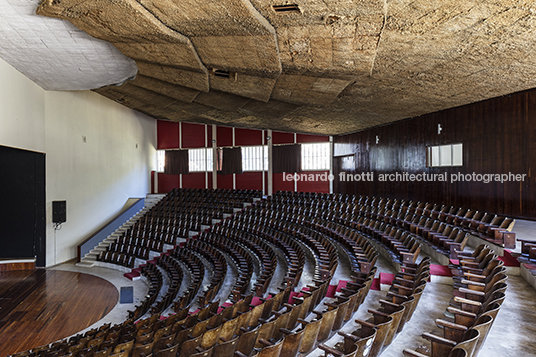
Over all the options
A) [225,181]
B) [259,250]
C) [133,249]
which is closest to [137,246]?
[133,249]

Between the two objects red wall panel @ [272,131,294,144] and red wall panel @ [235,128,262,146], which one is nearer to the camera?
red wall panel @ [272,131,294,144]

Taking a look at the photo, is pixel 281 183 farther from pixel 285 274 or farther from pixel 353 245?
pixel 353 245

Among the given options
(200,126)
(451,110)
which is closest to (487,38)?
(451,110)

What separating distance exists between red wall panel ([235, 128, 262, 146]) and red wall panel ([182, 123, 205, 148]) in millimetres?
1485

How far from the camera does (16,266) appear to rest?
325 inches

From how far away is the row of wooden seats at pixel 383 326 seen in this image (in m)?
2.12

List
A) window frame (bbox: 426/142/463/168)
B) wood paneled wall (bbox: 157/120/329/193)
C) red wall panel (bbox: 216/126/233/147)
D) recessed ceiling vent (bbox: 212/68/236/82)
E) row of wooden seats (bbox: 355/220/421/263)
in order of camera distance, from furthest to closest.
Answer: red wall panel (bbox: 216/126/233/147) → wood paneled wall (bbox: 157/120/329/193) → window frame (bbox: 426/142/463/168) → recessed ceiling vent (bbox: 212/68/236/82) → row of wooden seats (bbox: 355/220/421/263)

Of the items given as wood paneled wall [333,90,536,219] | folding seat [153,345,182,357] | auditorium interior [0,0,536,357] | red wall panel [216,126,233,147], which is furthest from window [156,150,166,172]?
folding seat [153,345,182,357]

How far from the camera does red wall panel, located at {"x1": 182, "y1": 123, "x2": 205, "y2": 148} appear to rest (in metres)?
13.4

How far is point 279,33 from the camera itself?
3988mm

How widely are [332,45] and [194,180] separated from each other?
10.3m

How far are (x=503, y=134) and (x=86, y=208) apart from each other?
392 inches

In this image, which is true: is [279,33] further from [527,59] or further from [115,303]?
[115,303]

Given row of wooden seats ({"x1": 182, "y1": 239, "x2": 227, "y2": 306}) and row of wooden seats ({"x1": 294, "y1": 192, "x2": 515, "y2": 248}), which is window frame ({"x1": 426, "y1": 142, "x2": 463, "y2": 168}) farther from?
row of wooden seats ({"x1": 182, "y1": 239, "x2": 227, "y2": 306})
